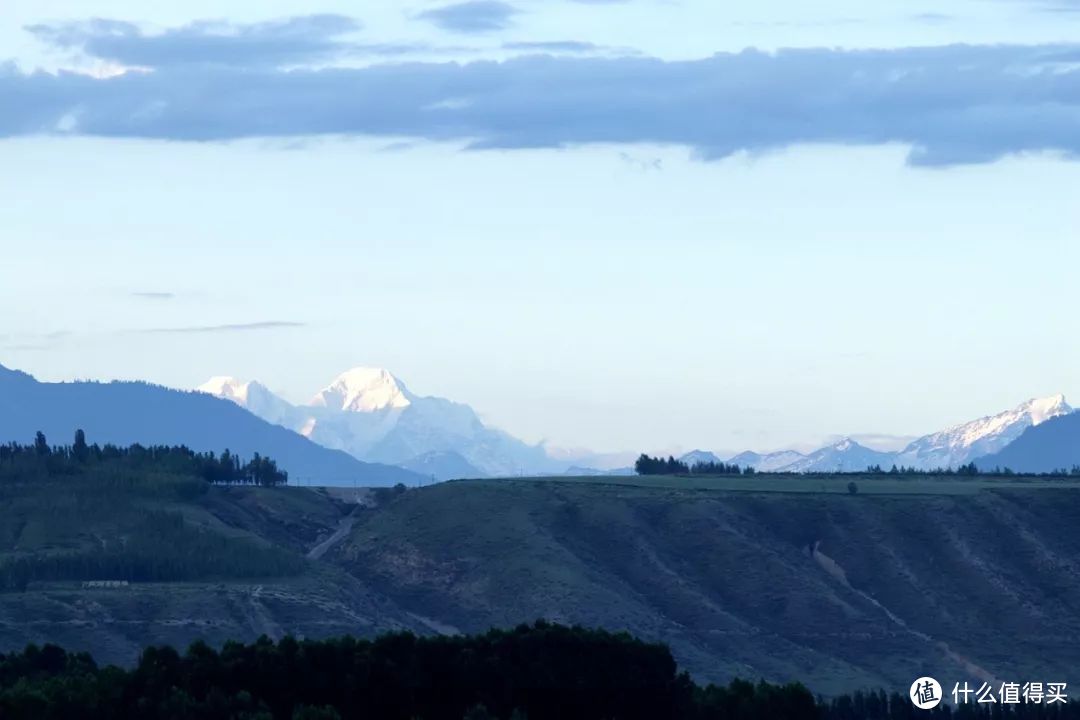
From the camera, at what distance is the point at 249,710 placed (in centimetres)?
11256

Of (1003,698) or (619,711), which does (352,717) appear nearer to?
(619,711)

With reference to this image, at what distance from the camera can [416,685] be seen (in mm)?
118938


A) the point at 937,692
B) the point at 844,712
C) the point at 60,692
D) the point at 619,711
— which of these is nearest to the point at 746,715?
the point at 619,711

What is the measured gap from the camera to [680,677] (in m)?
128

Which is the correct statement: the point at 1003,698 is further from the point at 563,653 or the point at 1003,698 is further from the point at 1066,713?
the point at 563,653

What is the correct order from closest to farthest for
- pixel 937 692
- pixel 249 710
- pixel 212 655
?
pixel 249 710, pixel 212 655, pixel 937 692

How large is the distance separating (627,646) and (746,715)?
353 inches

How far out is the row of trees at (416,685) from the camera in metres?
115

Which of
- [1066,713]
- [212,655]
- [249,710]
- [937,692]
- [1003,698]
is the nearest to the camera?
[249,710]

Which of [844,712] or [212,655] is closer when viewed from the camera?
[212,655]

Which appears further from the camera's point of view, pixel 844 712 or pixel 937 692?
pixel 937 692

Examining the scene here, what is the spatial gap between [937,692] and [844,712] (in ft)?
72.9

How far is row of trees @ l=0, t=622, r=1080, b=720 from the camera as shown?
115000 mm

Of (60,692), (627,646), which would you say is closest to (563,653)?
(627,646)
